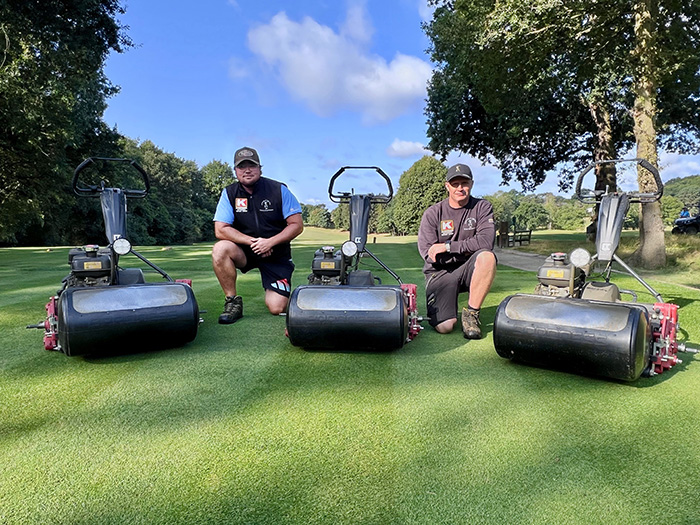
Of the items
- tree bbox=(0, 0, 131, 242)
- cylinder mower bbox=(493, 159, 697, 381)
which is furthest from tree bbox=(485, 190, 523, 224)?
cylinder mower bbox=(493, 159, 697, 381)

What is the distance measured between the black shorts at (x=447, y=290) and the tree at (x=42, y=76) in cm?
1035

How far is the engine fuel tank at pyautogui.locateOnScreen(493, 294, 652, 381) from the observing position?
2682 millimetres

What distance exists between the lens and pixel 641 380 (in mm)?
2916

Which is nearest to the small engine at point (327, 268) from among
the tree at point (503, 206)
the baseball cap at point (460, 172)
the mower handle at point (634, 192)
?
the baseball cap at point (460, 172)

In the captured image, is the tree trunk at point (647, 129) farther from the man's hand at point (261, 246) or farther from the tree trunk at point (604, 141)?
the man's hand at point (261, 246)

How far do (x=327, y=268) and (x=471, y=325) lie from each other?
1.37 m

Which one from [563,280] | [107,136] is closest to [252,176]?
[563,280]

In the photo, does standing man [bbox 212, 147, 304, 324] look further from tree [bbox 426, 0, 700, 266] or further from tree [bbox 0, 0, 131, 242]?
tree [bbox 0, 0, 131, 242]

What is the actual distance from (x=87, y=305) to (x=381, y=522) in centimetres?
251

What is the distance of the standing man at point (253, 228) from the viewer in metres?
4.63

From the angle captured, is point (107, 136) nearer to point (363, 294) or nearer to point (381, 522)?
point (363, 294)

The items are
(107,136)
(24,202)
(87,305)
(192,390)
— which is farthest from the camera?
(107,136)

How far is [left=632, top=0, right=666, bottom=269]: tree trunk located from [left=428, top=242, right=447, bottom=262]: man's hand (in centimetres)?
774

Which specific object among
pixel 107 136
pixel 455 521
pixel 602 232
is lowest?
pixel 455 521
